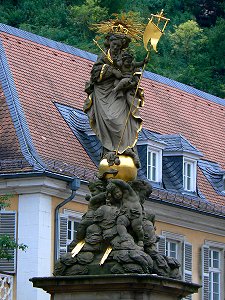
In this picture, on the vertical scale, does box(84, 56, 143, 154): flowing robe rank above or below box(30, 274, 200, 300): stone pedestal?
above

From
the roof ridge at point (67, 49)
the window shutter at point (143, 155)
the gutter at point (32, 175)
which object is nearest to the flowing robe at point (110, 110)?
the gutter at point (32, 175)

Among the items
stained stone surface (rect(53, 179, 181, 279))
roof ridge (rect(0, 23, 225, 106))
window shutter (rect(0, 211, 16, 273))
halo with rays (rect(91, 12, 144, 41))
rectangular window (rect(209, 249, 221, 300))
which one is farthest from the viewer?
rectangular window (rect(209, 249, 221, 300))

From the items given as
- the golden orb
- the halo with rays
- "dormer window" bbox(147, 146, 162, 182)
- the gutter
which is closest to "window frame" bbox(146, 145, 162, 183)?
"dormer window" bbox(147, 146, 162, 182)

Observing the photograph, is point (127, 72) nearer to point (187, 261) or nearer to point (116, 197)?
point (116, 197)

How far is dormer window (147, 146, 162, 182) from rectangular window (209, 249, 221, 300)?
2245 millimetres

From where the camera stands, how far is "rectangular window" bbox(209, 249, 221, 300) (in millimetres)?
43062

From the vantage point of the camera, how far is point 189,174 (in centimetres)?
4347

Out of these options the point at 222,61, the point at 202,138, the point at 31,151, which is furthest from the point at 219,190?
the point at 222,61

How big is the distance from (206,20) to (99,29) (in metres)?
42.6

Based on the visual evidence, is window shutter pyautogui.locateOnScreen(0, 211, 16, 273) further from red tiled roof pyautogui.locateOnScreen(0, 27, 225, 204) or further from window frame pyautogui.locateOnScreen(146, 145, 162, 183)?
window frame pyautogui.locateOnScreen(146, 145, 162, 183)

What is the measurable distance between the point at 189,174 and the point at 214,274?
2.18 meters

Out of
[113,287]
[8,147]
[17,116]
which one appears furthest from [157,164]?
[113,287]

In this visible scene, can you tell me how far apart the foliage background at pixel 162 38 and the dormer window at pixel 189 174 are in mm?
13011

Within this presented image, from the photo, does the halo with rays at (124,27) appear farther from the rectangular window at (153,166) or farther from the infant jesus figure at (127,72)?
the rectangular window at (153,166)
